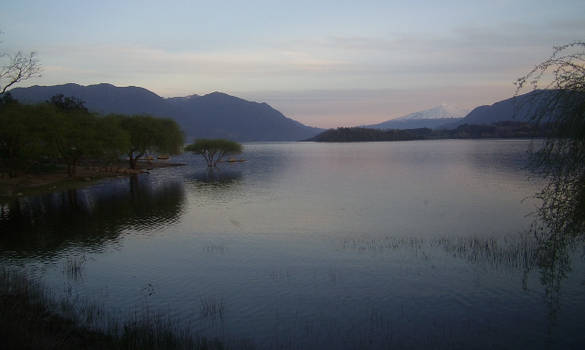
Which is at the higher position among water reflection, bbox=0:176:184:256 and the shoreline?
the shoreline

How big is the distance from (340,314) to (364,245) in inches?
398

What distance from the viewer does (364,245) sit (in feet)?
83.8

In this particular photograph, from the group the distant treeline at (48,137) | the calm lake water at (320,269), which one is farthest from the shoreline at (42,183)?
the calm lake water at (320,269)

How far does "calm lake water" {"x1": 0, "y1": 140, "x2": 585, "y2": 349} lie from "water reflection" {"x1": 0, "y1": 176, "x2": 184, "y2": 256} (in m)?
0.19

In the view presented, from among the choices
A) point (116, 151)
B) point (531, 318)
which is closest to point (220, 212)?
point (531, 318)

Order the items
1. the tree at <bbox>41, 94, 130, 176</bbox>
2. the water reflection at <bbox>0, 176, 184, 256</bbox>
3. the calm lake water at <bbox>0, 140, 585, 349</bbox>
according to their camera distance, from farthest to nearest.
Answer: the tree at <bbox>41, 94, 130, 176</bbox> → the water reflection at <bbox>0, 176, 184, 256</bbox> → the calm lake water at <bbox>0, 140, 585, 349</bbox>

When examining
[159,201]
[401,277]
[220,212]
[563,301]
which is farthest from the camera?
[159,201]

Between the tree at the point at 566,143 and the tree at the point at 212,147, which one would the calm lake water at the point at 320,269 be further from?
the tree at the point at 212,147

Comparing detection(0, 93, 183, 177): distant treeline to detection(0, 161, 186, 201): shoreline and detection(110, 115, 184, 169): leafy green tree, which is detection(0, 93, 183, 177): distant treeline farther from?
detection(110, 115, 184, 169): leafy green tree

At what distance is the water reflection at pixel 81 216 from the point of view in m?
26.7

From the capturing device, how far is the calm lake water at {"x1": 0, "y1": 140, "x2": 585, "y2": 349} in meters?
14.7

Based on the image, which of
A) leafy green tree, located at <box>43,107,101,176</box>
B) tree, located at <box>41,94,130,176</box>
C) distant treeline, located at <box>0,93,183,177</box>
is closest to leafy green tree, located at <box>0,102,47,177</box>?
distant treeline, located at <box>0,93,183,177</box>

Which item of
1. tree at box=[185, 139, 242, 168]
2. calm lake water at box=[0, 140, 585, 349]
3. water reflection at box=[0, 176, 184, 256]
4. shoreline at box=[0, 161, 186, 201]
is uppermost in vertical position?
tree at box=[185, 139, 242, 168]

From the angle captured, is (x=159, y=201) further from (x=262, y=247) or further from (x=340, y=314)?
(x=340, y=314)
